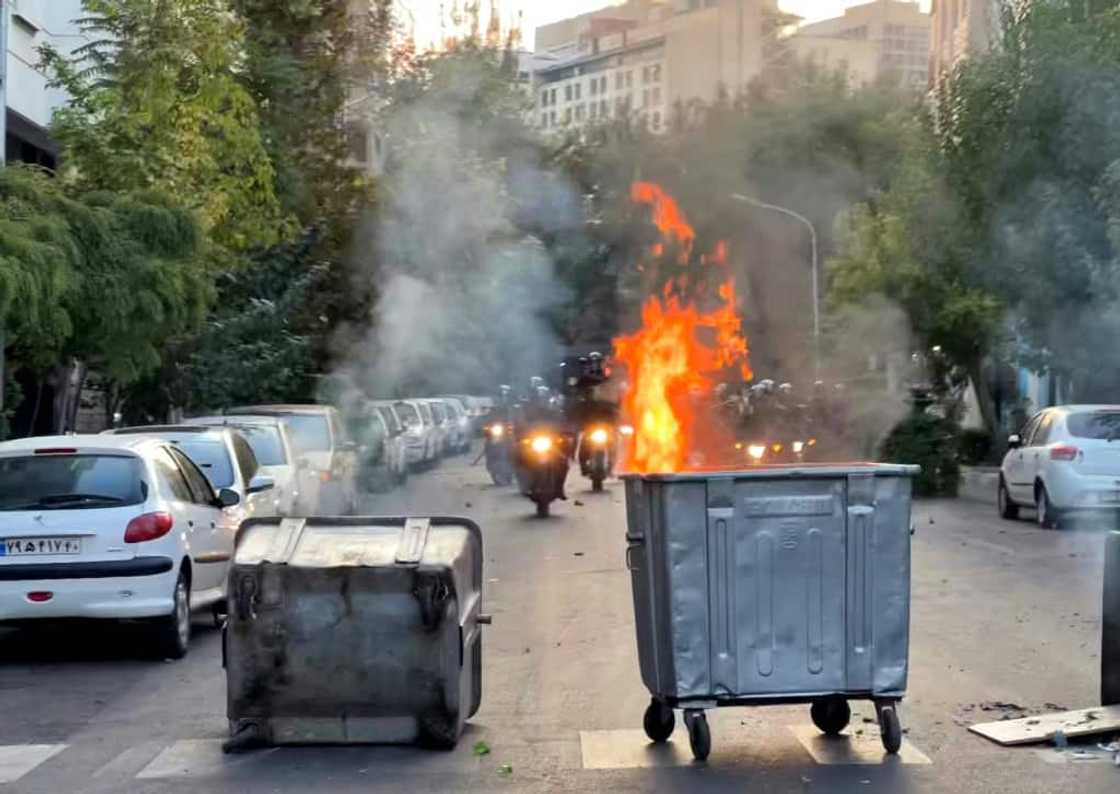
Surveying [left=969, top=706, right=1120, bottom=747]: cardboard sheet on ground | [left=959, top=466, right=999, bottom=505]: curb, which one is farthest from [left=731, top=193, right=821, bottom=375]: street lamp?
[left=969, top=706, right=1120, bottom=747]: cardboard sheet on ground

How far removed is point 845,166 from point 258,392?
9.38m

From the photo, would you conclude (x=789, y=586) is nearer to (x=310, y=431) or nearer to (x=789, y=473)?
(x=789, y=473)

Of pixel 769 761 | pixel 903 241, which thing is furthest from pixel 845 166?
pixel 769 761

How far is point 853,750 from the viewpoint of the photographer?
8430 mm

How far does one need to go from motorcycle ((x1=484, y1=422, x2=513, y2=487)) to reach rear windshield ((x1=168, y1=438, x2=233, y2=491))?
1492 centimetres

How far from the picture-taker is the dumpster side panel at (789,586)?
322 inches

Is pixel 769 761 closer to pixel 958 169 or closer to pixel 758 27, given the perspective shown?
pixel 758 27

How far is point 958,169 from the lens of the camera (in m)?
27.0

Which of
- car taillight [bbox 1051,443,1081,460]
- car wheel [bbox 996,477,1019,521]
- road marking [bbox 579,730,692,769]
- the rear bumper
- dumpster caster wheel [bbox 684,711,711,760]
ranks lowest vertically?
car wheel [bbox 996,477,1019,521]

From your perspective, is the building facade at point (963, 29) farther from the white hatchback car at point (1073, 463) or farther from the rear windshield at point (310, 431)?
the rear windshield at point (310, 431)

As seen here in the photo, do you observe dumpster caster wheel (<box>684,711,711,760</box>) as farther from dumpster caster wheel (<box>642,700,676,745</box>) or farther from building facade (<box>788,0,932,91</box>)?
building facade (<box>788,0,932,91</box>)

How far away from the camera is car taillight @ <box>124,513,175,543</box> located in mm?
11539

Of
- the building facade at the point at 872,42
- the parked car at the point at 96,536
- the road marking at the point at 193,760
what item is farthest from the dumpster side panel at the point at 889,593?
the building facade at the point at 872,42

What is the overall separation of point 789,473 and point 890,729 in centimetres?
125
